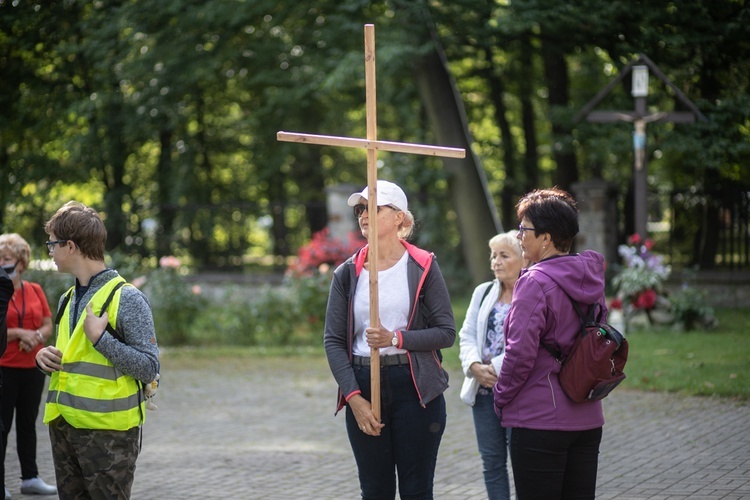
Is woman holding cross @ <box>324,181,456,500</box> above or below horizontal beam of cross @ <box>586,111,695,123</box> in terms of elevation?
below

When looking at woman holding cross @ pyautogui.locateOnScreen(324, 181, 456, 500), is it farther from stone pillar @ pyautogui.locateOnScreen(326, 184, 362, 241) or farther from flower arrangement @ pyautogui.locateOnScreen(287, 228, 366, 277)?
stone pillar @ pyautogui.locateOnScreen(326, 184, 362, 241)

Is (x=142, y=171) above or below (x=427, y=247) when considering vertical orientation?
above

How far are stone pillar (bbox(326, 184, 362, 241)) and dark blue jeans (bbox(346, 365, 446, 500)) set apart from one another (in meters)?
12.8

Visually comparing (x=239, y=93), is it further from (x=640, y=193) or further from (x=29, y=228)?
(x=640, y=193)

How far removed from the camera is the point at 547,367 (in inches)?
149

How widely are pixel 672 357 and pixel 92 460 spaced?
8.39 meters

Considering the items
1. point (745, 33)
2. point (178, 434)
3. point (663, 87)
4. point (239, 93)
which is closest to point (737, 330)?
point (745, 33)

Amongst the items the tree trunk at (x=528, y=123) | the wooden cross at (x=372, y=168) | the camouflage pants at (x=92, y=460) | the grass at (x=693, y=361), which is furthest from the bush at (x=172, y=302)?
the wooden cross at (x=372, y=168)

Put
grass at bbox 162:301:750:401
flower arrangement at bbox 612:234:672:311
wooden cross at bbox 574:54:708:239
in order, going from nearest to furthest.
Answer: grass at bbox 162:301:750:401, flower arrangement at bbox 612:234:672:311, wooden cross at bbox 574:54:708:239

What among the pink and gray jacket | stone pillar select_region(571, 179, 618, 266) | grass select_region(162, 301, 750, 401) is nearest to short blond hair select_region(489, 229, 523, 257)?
the pink and gray jacket

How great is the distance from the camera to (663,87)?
53.3ft

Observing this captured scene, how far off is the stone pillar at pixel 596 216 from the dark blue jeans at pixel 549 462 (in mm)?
12662

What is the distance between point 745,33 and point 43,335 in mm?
10282

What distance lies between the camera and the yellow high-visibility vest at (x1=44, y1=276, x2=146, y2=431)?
3984mm
